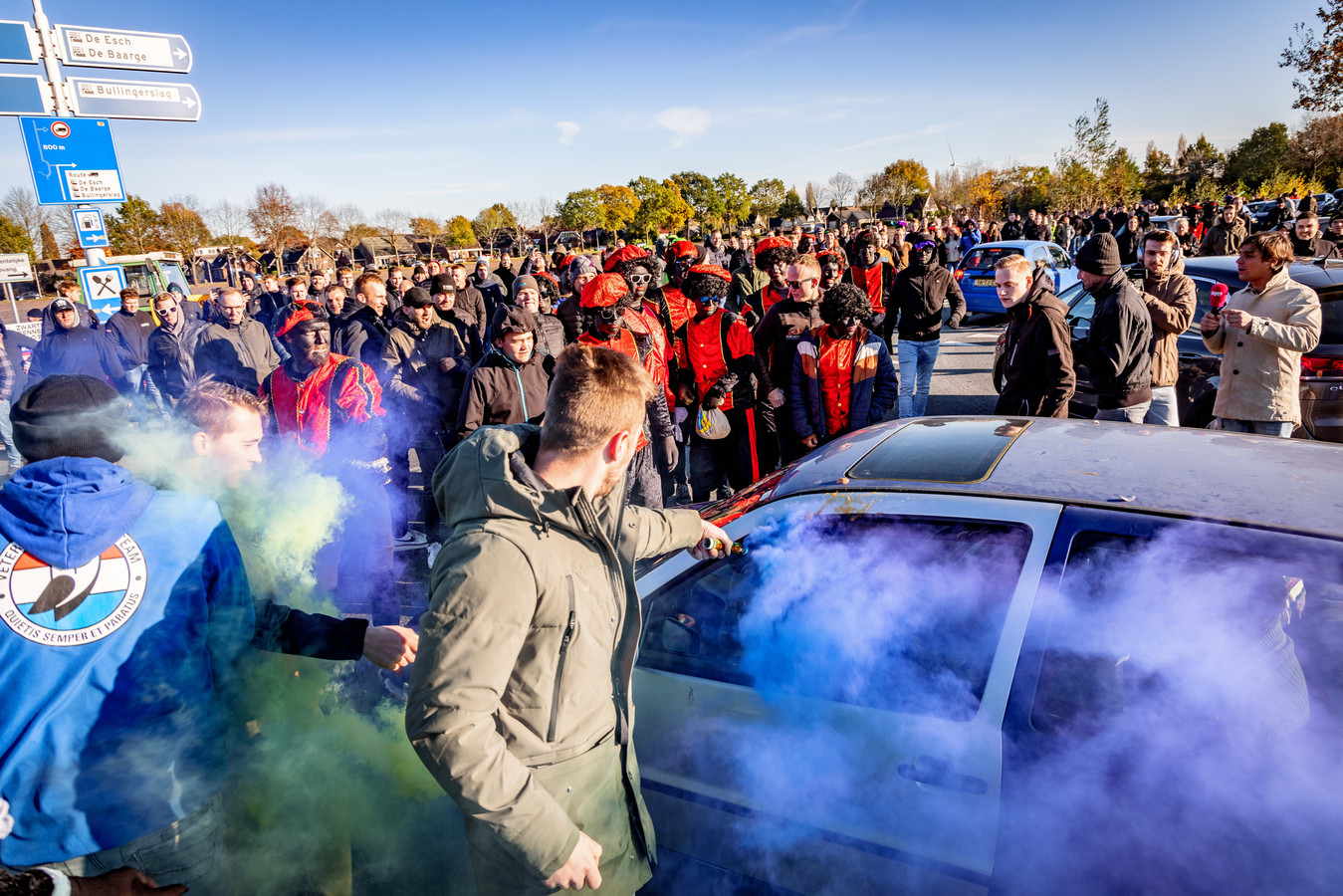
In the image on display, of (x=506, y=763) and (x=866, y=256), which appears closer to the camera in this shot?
(x=506, y=763)

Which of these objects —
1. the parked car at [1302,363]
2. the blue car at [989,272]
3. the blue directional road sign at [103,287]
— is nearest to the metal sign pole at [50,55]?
the blue directional road sign at [103,287]

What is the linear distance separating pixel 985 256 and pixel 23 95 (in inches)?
579

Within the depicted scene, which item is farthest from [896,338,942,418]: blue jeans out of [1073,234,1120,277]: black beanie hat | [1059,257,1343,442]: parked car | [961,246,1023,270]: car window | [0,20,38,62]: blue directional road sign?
[0,20,38,62]: blue directional road sign

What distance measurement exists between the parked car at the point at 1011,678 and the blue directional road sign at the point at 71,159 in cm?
1115

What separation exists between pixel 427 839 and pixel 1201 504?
2.66 meters

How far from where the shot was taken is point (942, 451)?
7.78 feet

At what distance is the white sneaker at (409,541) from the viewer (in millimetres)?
5387

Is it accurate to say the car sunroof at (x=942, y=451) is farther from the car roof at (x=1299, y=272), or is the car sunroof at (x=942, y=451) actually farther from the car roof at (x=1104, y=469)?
the car roof at (x=1299, y=272)

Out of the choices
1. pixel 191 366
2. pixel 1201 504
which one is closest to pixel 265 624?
pixel 1201 504

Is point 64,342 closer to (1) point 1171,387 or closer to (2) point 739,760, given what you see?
(2) point 739,760

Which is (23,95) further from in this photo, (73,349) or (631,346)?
(631,346)

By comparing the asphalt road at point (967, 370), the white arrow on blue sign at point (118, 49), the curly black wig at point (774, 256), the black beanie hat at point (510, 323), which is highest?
the white arrow on blue sign at point (118, 49)

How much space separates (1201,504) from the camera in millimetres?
1788

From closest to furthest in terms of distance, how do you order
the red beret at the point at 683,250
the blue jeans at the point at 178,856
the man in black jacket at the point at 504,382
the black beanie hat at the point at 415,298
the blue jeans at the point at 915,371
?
the blue jeans at the point at 178,856 → the man in black jacket at the point at 504,382 → the black beanie hat at the point at 415,298 → the blue jeans at the point at 915,371 → the red beret at the point at 683,250
